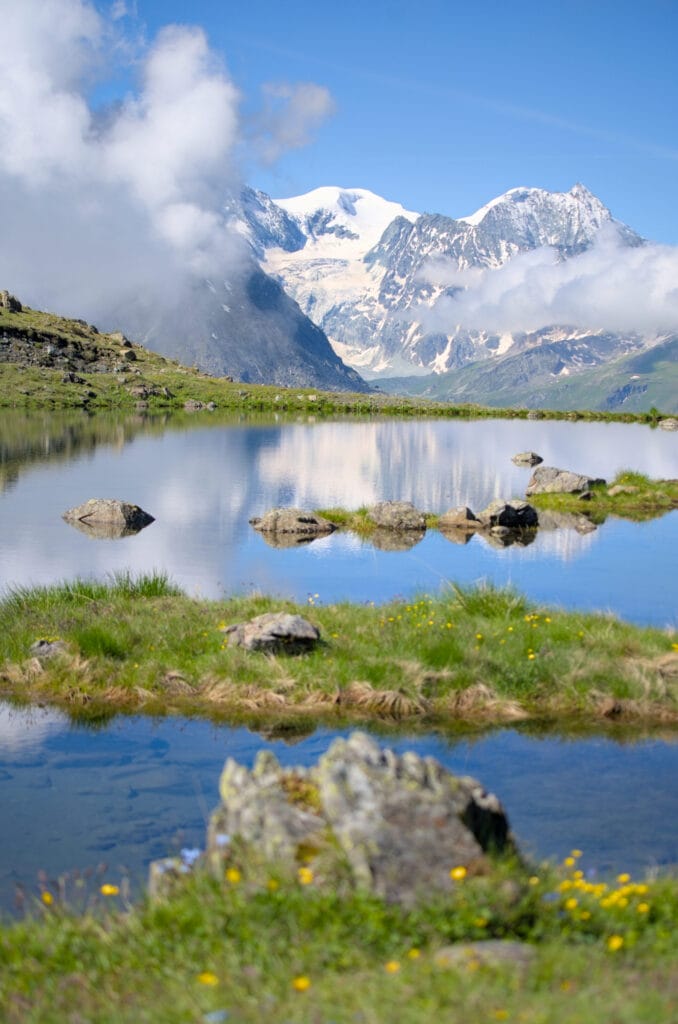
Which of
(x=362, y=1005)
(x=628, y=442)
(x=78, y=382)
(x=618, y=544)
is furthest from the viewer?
(x=78, y=382)

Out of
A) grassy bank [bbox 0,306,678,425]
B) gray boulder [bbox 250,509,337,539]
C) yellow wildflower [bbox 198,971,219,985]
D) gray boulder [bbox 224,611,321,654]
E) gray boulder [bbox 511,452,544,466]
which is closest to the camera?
yellow wildflower [bbox 198,971,219,985]

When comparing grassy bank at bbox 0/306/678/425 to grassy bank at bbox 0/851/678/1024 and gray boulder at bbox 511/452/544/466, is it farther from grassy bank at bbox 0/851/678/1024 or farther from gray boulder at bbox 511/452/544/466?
grassy bank at bbox 0/851/678/1024

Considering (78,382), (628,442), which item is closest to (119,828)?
(628,442)

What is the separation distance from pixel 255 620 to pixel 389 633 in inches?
116

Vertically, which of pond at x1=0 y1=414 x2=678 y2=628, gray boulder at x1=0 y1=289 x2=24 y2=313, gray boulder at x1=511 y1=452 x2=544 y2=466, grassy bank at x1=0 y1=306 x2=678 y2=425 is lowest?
pond at x1=0 y1=414 x2=678 y2=628

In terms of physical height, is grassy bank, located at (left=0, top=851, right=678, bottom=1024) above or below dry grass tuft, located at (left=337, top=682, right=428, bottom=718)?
above

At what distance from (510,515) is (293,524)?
1068 cm

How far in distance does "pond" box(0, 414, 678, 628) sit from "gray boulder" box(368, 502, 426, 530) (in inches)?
93.2

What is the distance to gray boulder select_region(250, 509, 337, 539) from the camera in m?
41.1

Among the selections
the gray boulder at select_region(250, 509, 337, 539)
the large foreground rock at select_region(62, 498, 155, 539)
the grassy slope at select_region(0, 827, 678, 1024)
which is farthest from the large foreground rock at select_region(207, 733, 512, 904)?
the large foreground rock at select_region(62, 498, 155, 539)

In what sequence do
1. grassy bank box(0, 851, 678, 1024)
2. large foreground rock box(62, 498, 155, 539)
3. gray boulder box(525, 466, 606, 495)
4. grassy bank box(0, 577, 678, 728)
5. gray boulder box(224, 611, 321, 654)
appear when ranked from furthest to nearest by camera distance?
1. gray boulder box(525, 466, 606, 495)
2. large foreground rock box(62, 498, 155, 539)
3. gray boulder box(224, 611, 321, 654)
4. grassy bank box(0, 577, 678, 728)
5. grassy bank box(0, 851, 678, 1024)

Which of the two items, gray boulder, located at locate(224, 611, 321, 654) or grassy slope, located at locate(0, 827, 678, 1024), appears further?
gray boulder, located at locate(224, 611, 321, 654)

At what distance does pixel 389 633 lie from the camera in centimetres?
2030

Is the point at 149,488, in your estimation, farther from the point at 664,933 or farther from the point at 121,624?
the point at 664,933
